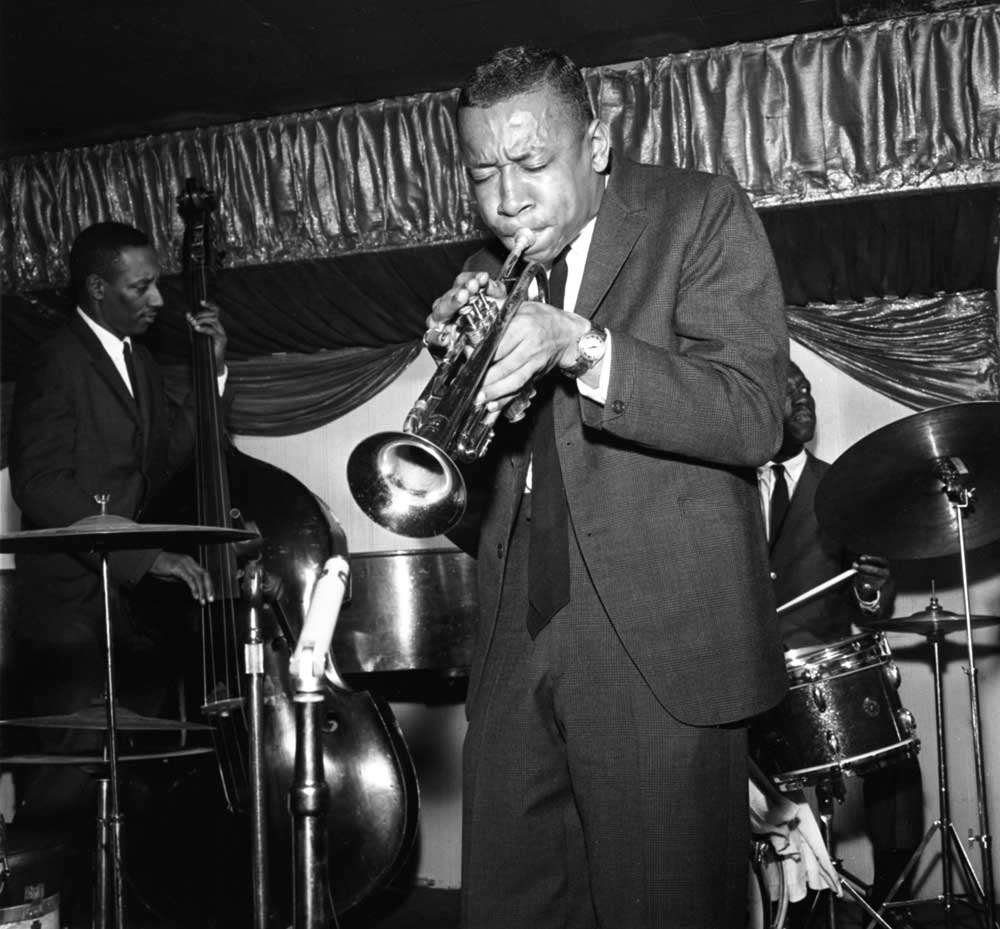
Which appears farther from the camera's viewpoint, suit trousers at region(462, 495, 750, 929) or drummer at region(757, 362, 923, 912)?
drummer at region(757, 362, 923, 912)

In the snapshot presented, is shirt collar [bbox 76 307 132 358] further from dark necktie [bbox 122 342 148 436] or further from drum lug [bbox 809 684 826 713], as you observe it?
drum lug [bbox 809 684 826 713]

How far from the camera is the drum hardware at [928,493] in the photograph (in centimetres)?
444

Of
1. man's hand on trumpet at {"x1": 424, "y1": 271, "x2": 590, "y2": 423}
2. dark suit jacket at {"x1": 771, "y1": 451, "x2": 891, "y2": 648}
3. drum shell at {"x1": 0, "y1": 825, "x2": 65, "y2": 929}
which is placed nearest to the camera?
man's hand on trumpet at {"x1": 424, "y1": 271, "x2": 590, "y2": 423}

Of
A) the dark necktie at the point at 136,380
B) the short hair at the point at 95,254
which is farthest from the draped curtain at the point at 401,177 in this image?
the dark necktie at the point at 136,380

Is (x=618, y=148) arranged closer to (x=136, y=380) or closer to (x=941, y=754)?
(x=136, y=380)

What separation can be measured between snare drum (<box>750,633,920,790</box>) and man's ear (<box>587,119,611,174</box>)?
2.49 metres

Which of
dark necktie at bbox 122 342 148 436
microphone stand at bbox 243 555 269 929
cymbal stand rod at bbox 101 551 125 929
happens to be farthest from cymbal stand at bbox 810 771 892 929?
dark necktie at bbox 122 342 148 436

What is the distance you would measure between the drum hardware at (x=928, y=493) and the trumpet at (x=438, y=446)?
101 inches

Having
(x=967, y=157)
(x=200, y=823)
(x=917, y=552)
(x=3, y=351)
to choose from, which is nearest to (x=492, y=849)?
(x=200, y=823)

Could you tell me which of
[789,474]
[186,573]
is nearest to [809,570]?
[789,474]

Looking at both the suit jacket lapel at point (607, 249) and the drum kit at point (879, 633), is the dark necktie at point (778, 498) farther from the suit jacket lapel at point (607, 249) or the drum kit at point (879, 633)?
the suit jacket lapel at point (607, 249)

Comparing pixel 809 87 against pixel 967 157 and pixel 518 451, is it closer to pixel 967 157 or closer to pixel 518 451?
pixel 967 157

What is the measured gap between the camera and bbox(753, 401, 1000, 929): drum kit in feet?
14.4

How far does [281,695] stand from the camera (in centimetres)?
404
